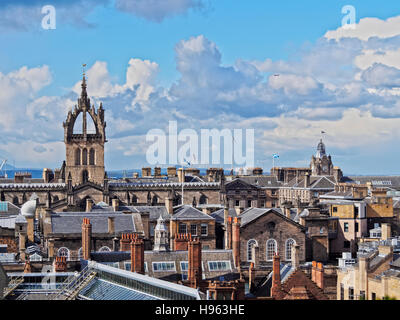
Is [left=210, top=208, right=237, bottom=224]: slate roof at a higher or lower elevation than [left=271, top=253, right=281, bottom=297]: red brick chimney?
higher

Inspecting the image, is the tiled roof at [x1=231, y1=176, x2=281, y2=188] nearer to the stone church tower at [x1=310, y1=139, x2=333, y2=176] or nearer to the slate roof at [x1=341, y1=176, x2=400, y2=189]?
the slate roof at [x1=341, y1=176, x2=400, y2=189]

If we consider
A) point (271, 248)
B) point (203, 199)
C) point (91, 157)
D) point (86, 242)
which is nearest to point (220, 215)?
point (271, 248)

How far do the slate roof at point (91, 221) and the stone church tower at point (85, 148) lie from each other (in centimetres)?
5502

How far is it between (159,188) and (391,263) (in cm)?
7162

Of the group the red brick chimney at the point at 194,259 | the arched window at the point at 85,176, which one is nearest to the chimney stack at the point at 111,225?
the red brick chimney at the point at 194,259

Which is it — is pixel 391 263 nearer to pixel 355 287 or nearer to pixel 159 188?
pixel 355 287

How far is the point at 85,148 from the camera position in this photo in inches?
4611

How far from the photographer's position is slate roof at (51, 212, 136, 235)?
58.4 metres

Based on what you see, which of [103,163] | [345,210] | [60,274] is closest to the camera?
[60,274]

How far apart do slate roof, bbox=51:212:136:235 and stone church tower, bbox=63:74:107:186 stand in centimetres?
5502

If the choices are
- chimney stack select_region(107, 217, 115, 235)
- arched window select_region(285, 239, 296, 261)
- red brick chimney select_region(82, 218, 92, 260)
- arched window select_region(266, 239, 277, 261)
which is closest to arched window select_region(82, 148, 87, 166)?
chimney stack select_region(107, 217, 115, 235)

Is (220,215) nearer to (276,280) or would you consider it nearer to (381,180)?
(276,280)
